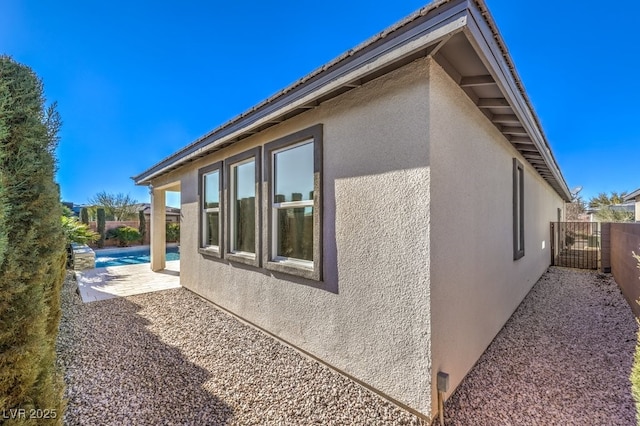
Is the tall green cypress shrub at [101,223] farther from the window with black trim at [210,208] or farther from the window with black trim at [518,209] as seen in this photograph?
the window with black trim at [518,209]

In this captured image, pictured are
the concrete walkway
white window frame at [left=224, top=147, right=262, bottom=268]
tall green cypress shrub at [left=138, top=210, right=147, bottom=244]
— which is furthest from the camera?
tall green cypress shrub at [left=138, top=210, right=147, bottom=244]

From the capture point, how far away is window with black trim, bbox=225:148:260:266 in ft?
19.8

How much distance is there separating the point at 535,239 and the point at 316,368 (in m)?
10.2

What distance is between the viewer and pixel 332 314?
4.41m

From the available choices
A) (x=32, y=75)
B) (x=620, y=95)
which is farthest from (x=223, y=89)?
(x=620, y=95)

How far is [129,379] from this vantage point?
165 inches

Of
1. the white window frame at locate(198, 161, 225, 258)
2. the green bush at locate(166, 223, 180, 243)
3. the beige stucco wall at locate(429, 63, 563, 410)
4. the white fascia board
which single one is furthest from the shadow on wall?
the green bush at locate(166, 223, 180, 243)

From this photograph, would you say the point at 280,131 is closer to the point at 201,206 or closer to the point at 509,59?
the point at 509,59

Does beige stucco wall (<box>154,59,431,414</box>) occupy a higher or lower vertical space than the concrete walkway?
higher

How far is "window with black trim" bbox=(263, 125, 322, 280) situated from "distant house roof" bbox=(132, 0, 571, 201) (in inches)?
24.1

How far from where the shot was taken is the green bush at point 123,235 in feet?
87.0

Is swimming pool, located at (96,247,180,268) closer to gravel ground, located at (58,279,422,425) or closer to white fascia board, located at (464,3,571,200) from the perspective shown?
gravel ground, located at (58,279,422,425)

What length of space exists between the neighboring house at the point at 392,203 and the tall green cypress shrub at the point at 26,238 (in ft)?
10.3

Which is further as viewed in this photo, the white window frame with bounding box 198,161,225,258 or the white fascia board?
the white window frame with bounding box 198,161,225,258
